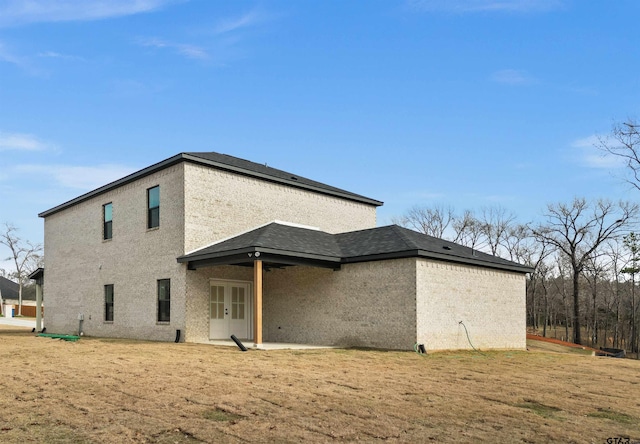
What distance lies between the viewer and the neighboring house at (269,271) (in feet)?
54.9

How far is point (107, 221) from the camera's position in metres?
23.4

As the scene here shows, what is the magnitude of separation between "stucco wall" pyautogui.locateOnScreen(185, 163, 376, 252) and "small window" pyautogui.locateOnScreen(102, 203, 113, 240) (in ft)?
19.2

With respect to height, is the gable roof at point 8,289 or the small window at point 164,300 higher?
the small window at point 164,300

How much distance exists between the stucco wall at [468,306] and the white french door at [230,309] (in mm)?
7221

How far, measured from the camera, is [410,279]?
16.2 meters

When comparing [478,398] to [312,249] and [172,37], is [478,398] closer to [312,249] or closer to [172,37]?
[312,249]

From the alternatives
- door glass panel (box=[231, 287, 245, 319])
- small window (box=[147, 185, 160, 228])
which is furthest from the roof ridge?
small window (box=[147, 185, 160, 228])

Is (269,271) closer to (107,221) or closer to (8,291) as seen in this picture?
(107,221)

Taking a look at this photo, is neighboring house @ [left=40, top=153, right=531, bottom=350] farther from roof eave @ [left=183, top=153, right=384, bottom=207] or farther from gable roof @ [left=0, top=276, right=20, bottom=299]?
gable roof @ [left=0, top=276, right=20, bottom=299]

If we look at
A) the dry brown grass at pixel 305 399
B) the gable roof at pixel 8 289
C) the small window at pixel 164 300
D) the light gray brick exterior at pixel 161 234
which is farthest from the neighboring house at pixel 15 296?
the dry brown grass at pixel 305 399

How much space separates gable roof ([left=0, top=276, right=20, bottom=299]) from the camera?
75812 millimetres

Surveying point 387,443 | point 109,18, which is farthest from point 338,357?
point 109,18

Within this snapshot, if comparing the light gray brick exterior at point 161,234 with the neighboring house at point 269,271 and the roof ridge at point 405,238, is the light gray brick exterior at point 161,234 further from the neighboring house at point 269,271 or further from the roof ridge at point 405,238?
the roof ridge at point 405,238

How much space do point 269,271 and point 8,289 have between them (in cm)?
7009
